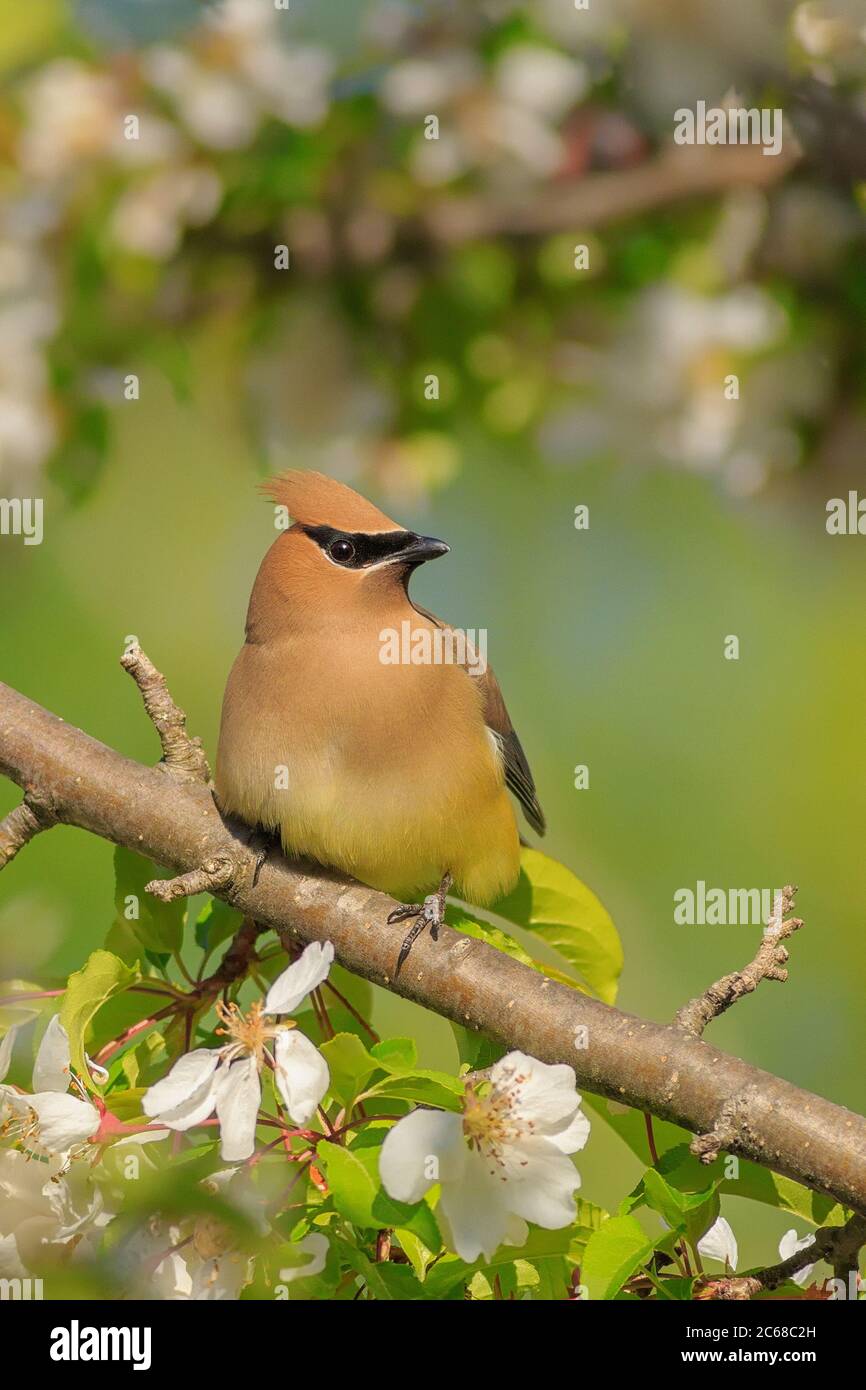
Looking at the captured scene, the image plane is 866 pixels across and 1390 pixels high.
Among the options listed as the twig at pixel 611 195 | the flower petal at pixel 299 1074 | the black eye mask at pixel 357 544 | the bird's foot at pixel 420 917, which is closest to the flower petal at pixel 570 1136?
the flower petal at pixel 299 1074

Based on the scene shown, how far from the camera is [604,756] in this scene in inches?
244

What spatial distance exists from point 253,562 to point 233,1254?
4104mm

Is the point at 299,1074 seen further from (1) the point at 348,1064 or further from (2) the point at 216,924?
(2) the point at 216,924

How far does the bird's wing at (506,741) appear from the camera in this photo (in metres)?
3.97

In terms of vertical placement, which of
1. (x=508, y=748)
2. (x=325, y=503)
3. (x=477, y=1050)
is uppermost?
(x=325, y=503)

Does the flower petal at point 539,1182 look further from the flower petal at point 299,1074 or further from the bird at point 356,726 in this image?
the bird at point 356,726

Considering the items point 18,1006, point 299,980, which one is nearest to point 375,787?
point 18,1006

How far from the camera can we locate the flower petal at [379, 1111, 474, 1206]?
205 cm

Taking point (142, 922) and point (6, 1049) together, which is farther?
point (142, 922)

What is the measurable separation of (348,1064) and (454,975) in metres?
0.50

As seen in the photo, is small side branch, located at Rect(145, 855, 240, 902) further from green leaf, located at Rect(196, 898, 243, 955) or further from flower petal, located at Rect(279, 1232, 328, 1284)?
flower petal, located at Rect(279, 1232, 328, 1284)

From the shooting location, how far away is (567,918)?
3.17m

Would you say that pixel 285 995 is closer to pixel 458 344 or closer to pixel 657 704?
pixel 458 344
